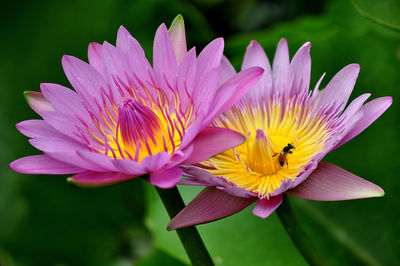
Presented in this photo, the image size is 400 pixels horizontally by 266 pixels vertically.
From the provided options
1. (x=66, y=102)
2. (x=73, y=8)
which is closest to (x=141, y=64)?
(x=66, y=102)

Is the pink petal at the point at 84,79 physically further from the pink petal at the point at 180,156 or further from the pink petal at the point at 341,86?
the pink petal at the point at 341,86

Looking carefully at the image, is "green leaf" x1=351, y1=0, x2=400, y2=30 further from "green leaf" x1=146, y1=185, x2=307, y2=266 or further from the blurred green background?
"green leaf" x1=146, y1=185, x2=307, y2=266

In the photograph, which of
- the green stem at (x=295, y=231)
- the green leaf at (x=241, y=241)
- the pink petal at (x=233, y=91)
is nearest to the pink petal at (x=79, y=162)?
the pink petal at (x=233, y=91)

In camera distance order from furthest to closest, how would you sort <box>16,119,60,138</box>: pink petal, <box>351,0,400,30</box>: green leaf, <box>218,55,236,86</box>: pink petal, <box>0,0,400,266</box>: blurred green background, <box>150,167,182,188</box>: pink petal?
<box>0,0,400,266</box>: blurred green background → <box>351,0,400,30</box>: green leaf → <box>218,55,236,86</box>: pink petal → <box>16,119,60,138</box>: pink petal → <box>150,167,182,188</box>: pink petal

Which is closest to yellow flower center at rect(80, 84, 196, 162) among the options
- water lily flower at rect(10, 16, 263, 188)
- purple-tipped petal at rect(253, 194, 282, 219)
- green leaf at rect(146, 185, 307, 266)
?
water lily flower at rect(10, 16, 263, 188)

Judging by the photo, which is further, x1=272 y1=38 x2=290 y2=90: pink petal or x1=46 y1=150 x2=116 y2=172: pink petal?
x1=272 y1=38 x2=290 y2=90: pink petal

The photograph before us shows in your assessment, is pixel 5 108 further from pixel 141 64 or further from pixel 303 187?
pixel 303 187
